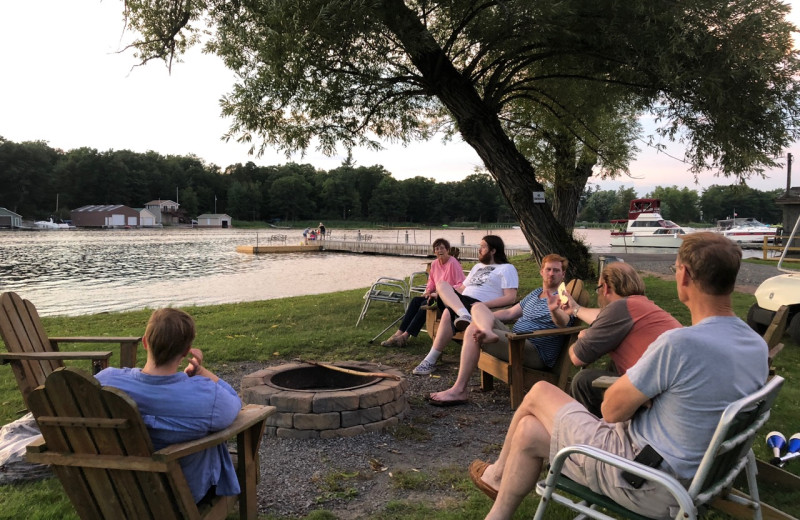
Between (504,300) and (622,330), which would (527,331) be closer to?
(504,300)

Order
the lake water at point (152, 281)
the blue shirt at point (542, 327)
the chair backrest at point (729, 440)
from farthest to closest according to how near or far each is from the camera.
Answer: the lake water at point (152, 281), the blue shirt at point (542, 327), the chair backrest at point (729, 440)

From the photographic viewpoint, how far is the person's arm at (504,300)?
5402mm

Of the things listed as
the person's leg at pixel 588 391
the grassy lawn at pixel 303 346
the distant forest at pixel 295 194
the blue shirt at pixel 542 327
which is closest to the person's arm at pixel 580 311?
the blue shirt at pixel 542 327

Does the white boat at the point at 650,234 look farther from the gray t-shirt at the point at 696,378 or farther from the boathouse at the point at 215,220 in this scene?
the boathouse at the point at 215,220

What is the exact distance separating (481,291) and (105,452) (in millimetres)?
3978

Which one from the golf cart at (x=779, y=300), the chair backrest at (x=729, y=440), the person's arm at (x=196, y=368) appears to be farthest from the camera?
the golf cart at (x=779, y=300)

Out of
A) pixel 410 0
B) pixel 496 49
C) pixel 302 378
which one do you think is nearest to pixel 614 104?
pixel 496 49

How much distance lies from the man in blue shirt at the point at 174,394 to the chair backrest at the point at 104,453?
0.16 metres

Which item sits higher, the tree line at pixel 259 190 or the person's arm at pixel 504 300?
the tree line at pixel 259 190

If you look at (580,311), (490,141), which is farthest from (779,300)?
(490,141)

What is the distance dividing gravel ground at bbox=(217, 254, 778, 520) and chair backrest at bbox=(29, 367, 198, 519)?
884mm

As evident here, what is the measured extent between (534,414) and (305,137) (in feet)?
31.1

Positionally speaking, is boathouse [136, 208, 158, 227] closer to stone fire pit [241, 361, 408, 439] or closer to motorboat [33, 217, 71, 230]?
motorboat [33, 217, 71, 230]

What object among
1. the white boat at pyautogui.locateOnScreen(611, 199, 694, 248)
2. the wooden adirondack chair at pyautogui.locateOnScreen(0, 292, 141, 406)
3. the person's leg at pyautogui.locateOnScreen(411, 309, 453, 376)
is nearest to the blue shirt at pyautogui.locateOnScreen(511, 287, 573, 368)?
the person's leg at pyautogui.locateOnScreen(411, 309, 453, 376)
